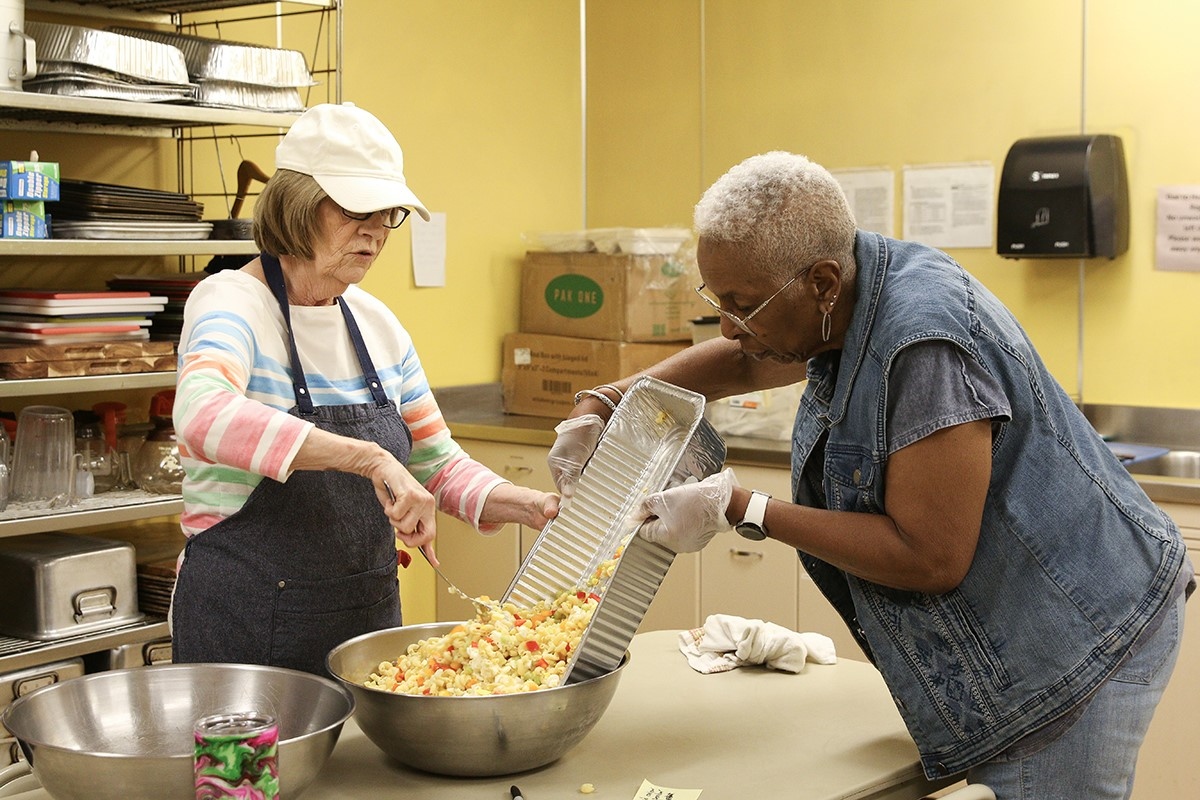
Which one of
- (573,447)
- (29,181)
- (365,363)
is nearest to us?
(365,363)

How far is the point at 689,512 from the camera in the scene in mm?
1723

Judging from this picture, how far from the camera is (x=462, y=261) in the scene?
A: 14.9ft

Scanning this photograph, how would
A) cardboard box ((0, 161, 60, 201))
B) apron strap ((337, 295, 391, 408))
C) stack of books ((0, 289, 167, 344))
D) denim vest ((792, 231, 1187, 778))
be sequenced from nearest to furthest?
denim vest ((792, 231, 1187, 778)) → apron strap ((337, 295, 391, 408)) → cardboard box ((0, 161, 60, 201)) → stack of books ((0, 289, 167, 344))

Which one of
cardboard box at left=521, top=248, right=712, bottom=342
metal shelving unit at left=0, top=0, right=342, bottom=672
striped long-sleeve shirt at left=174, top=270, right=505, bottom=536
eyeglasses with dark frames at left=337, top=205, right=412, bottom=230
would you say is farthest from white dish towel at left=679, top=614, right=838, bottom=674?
cardboard box at left=521, top=248, right=712, bottom=342

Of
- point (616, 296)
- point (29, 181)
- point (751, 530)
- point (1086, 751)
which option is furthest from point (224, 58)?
point (1086, 751)

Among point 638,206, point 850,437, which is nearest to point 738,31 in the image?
point 638,206

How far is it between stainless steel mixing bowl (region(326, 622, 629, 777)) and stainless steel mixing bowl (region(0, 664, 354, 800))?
0.06 meters

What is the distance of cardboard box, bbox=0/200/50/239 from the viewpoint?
281cm

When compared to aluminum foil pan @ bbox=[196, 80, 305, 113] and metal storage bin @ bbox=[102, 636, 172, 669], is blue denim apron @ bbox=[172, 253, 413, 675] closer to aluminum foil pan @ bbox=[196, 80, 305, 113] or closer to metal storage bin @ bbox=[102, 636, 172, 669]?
metal storage bin @ bbox=[102, 636, 172, 669]

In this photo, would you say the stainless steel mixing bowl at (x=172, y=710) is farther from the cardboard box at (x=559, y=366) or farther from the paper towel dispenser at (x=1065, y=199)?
the paper towel dispenser at (x=1065, y=199)

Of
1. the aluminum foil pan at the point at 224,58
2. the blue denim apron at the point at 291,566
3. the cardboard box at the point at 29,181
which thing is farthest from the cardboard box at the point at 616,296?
the blue denim apron at the point at 291,566

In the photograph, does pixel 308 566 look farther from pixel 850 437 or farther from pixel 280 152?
pixel 850 437

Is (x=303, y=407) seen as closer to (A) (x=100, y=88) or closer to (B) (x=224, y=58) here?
(A) (x=100, y=88)

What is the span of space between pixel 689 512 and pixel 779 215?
416 mm
